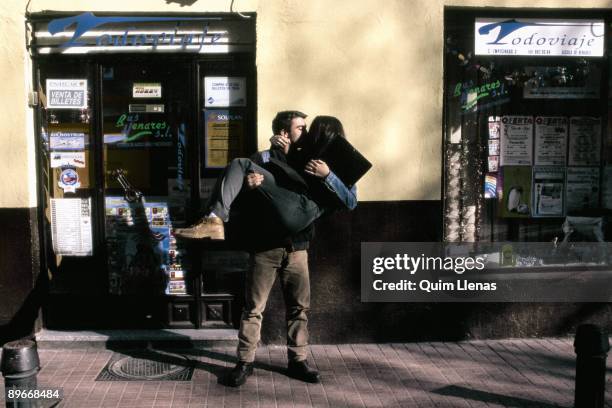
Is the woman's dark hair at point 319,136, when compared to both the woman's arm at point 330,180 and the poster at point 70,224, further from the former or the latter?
the poster at point 70,224

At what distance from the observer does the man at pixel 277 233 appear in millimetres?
4734

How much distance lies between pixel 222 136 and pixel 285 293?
170 cm

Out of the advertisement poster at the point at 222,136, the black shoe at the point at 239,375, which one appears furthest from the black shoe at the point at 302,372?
the advertisement poster at the point at 222,136

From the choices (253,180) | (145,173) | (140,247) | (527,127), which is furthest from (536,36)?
(140,247)

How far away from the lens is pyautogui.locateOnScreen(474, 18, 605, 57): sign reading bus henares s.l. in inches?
239

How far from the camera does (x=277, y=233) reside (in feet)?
15.9

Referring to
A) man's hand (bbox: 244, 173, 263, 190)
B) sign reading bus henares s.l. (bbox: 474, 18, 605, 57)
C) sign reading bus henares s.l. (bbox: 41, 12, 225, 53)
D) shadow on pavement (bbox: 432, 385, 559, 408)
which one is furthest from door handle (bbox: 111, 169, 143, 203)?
sign reading bus henares s.l. (bbox: 474, 18, 605, 57)

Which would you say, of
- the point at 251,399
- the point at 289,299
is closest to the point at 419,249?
the point at 289,299

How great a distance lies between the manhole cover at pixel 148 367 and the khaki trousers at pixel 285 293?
617 mm

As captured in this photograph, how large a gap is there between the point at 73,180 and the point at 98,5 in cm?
156

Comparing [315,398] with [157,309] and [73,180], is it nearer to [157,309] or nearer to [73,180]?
[157,309]

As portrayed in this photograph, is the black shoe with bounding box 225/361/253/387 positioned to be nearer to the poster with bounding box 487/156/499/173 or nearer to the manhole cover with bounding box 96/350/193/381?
the manhole cover with bounding box 96/350/193/381

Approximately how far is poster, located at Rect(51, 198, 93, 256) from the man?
1607 mm

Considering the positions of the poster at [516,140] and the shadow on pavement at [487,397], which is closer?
the shadow on pavement at [487,397]
